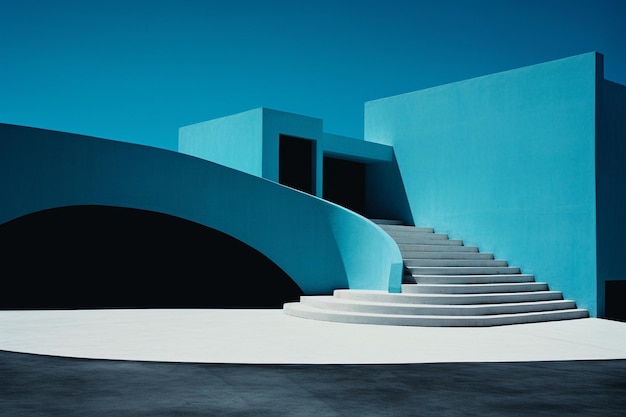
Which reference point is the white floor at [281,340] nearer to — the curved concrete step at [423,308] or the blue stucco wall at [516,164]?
the curved concrete step at [423,308]

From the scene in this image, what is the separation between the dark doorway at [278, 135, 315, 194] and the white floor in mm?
5779

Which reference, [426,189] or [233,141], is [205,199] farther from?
[426,189]

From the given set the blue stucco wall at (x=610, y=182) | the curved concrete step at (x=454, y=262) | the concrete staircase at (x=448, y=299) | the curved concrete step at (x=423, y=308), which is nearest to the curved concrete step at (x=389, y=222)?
the concrete staircase at (x=448, y=299)

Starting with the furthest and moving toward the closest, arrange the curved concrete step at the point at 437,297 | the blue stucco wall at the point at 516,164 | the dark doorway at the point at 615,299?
the dark doorway at the point at 615,299 → the blue stucco wall at the point at 516,164 → the curved concrete step at the point at 437,297

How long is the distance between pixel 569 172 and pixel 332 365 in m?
9.46

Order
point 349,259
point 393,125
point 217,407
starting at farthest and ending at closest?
point 393,125 → point 349,259 → point 217,407

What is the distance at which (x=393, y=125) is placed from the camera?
763 inches

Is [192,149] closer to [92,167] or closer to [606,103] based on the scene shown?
[92,167]

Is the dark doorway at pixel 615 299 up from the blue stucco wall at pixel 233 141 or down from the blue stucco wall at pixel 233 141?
down

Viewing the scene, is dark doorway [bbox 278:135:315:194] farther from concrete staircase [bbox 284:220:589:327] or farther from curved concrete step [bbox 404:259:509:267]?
curved concrete step [bbox 404:259:509:267]

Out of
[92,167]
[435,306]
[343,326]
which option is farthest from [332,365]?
[92,167]

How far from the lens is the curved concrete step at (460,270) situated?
45.1 feet

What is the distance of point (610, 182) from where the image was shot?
1456 cm

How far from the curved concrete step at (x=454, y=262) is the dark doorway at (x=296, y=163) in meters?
4.80
